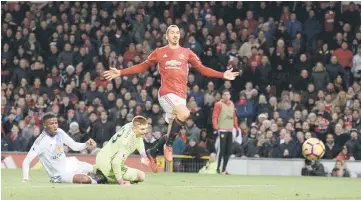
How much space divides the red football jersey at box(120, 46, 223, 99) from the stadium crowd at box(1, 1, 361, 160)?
7.97 m

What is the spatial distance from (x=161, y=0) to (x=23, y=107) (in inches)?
224

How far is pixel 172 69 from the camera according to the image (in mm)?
17000

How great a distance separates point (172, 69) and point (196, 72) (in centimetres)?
1174

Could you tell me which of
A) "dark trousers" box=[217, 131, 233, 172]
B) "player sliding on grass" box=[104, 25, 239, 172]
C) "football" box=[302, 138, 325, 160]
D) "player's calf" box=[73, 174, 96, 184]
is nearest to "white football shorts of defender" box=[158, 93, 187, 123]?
"player sliding on grass" box=[104, 25, 239, 172]

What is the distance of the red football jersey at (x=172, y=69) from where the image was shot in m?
16.9

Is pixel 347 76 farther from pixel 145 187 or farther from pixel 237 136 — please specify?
pixel 145 187

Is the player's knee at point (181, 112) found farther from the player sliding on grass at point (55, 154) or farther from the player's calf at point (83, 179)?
the player's calf at point (83, 179)

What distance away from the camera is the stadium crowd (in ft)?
83.6

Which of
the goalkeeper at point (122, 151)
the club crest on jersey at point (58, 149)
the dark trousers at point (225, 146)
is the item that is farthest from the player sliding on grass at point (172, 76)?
the dark trousers at point (225, 146)

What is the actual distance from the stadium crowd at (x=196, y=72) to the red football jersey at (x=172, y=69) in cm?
797

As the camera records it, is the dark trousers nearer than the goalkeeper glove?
No

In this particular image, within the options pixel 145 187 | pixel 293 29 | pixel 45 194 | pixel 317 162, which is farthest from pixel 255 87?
pixel 45 194

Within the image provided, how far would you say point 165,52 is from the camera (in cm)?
1709

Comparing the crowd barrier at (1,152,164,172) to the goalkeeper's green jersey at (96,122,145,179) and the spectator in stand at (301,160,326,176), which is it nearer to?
Result: the spectator in stand at (301,160,326,176)
